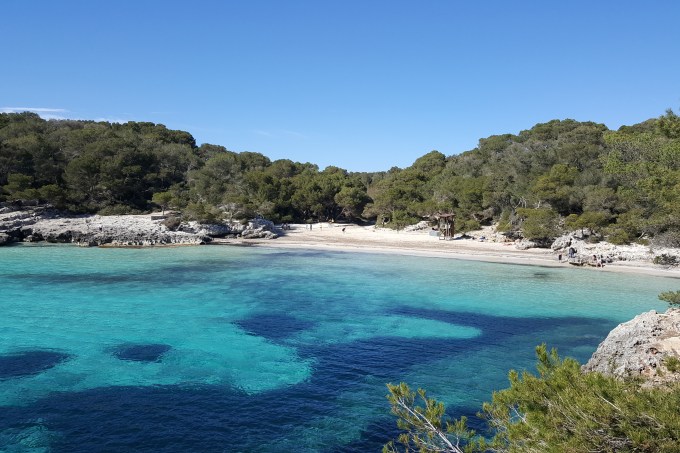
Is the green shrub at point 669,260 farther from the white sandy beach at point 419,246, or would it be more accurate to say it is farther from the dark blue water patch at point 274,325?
the dark blue water patch at point 274,325

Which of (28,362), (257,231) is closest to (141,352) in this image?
(28,362)

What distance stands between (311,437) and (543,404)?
250 inches

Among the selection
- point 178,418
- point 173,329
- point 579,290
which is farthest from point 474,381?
point 579,290

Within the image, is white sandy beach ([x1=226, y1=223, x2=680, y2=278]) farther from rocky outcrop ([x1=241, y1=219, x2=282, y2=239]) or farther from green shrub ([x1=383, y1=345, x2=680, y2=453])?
green shrub ([x1=383, y1=345, x2=680, y2=453])

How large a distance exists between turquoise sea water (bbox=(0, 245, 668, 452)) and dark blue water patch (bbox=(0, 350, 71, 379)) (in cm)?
7

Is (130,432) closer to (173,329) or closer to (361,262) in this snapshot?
(173,329)

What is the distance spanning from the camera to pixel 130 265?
116 ft

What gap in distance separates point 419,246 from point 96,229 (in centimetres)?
3447

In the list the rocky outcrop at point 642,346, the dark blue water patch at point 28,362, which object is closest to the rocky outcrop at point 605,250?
the rocky outcrop at point 642,346

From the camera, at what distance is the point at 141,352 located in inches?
635

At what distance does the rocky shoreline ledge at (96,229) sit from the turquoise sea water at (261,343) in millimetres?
12010

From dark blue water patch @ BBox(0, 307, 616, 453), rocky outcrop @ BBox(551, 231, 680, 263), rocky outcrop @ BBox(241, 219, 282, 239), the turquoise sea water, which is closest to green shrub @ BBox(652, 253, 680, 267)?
rocky outcrop @ BBox(551, 231, 680, 263)

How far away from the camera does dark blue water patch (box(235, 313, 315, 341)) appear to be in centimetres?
1862

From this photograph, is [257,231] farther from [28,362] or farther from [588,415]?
[588,415]
